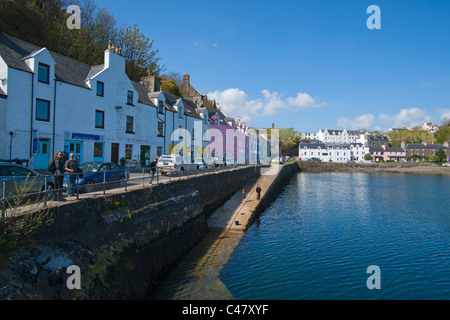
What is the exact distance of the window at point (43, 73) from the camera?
1865 centimetres

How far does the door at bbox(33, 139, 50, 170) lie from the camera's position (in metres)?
18.8

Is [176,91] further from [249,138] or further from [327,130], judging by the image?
[327,130]

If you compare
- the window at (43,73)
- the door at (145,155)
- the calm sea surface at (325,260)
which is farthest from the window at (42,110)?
the calm sea surface at (325,260)

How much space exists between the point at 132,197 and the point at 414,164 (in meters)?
114

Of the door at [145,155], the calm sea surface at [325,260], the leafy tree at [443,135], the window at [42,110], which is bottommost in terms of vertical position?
the calm sea surface at [325,260]

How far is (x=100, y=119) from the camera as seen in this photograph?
2359 centimetres

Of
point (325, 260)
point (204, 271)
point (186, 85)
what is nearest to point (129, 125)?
point (204, 271)

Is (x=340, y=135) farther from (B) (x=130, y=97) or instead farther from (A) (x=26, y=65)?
(A) (x=26, y=65)

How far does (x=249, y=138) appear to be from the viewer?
6266cm

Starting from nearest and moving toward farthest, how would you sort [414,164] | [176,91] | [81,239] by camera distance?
[81,239] < [176,91] < [414,164]

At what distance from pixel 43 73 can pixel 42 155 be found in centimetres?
555

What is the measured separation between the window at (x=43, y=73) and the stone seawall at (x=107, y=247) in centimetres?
1201

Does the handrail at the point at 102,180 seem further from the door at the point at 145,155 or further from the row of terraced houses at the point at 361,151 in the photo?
the row of terraced houses at the point at 361,151

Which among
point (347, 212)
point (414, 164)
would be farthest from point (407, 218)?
point (414, 164)
